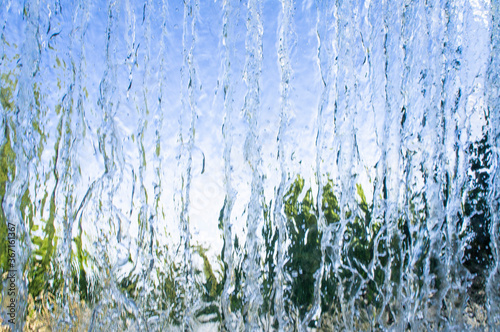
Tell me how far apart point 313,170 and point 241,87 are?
613 millimetres

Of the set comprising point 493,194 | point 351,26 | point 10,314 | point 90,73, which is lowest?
point 10,314

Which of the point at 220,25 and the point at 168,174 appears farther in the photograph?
the point at 220,25

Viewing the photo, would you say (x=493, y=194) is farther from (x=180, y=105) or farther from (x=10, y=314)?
(x=10, y=314)

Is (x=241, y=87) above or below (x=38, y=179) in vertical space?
above

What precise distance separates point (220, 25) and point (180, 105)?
0.52 m

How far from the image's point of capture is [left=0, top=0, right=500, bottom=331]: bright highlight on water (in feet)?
7.60

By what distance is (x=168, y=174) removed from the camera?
245 centimetres

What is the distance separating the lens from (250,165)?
2.50 metres

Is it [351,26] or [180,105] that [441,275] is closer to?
[351,26]

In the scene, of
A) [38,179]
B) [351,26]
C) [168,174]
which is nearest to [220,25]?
[351,26]

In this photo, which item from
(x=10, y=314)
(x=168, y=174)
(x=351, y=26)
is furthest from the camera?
(x=351, y=26)

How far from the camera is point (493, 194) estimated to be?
248cm

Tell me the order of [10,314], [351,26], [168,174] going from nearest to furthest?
[10,314] < [168,174] < [351,26]

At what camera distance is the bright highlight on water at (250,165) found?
232cm
